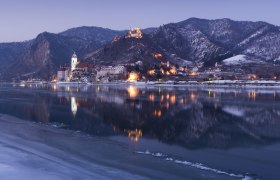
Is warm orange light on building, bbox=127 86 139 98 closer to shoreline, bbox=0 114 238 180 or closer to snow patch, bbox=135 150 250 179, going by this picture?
shoreline, bbox=0 114 238 180

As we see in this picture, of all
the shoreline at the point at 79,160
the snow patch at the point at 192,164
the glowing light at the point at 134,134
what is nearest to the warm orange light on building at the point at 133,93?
the glowing light at the point at 134,134

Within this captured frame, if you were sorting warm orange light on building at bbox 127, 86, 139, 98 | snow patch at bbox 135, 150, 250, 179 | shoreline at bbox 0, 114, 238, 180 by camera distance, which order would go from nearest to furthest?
shoreline at bbox 0, 114, 238, 180, snow patch at bbox 135, 150, 250, 179, warm orange light on building at bbox 127, 86, 139, 98

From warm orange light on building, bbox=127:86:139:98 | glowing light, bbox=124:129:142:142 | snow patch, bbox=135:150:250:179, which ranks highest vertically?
warm orange light on building, bbox=127:86:139:98

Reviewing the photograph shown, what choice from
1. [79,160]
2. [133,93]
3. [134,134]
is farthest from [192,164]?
[133,93]

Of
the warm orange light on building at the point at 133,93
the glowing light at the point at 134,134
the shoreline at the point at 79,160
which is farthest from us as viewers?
the warm orange light on building at the point at 133,93

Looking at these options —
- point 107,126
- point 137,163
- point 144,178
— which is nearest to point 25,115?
point 107,126

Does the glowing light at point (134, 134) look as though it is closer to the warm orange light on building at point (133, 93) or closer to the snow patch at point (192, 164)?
the snow patch at point (192, 164)

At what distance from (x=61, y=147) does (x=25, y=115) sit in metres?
21.2

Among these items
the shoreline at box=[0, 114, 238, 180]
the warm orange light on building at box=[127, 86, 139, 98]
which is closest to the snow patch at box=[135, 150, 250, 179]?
the shoreline at box=[0, 114, 238, 180]

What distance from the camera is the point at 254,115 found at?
133 feet

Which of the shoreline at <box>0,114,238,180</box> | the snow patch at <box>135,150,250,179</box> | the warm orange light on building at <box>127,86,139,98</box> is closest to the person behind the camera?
the shoreline at <box>0,114,238,180</box>

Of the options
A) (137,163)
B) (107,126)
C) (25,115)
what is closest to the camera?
(137,163)

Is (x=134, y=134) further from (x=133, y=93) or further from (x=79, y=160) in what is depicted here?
(x=133, y=93)

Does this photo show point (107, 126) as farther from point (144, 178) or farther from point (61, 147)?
point (144, 178)
